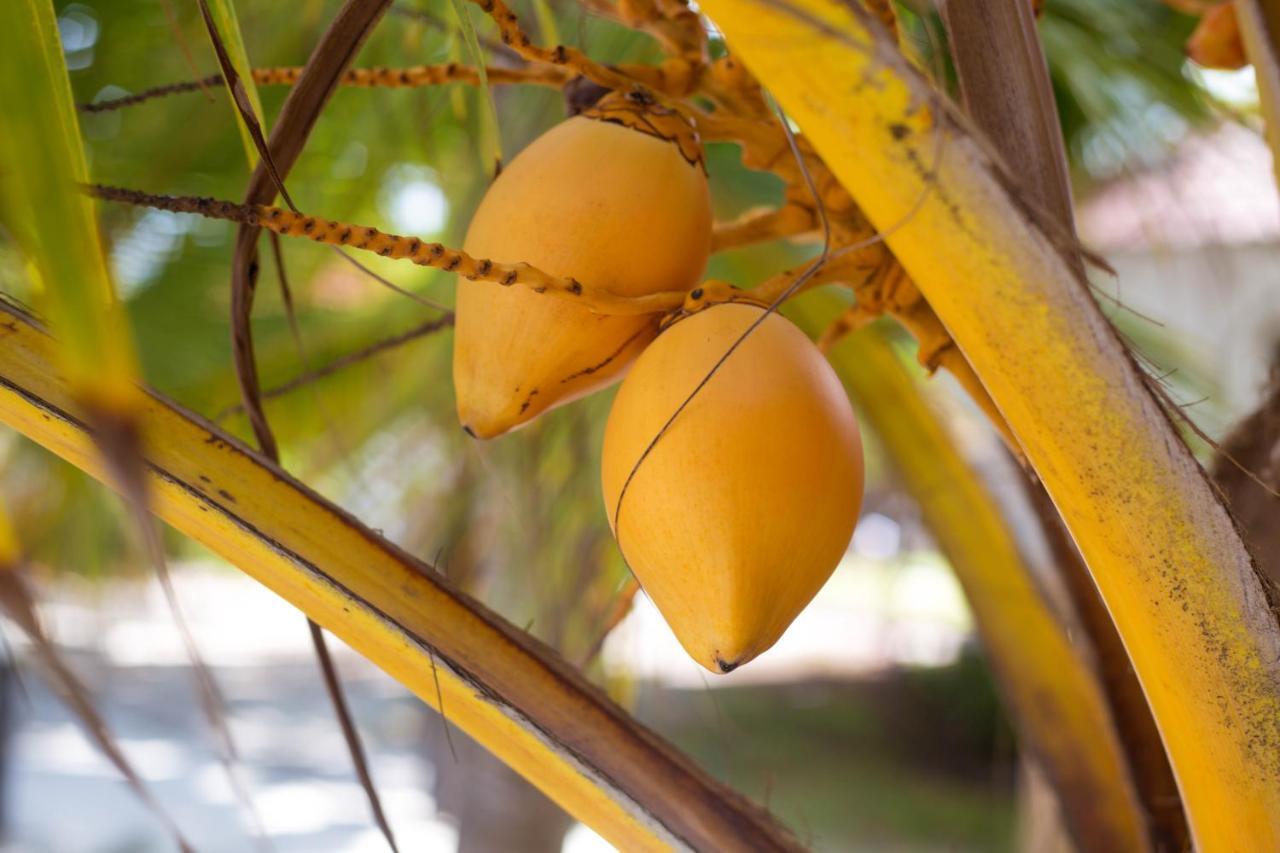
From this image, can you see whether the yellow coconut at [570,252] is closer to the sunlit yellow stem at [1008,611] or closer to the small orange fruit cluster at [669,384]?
the small orange fruit cluster at [669,384]

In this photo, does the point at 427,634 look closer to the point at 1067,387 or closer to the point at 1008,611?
the point at 1067,387

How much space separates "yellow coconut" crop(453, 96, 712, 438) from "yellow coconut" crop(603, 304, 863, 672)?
0.13ft

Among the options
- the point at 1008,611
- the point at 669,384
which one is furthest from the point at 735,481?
the point at 1008,611

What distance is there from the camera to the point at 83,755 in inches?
192

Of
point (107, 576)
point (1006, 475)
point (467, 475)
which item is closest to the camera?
point (1006, 475)

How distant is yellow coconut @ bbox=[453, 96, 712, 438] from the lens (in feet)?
1.38

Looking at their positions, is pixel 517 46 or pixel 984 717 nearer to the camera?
pixel 517 46

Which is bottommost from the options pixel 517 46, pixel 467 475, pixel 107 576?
pixel 517 46

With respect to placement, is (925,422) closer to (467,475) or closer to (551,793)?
(551,793)

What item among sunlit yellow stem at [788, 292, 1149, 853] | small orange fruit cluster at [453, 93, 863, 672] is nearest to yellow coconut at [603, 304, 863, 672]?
small orange fruit cluster at [453, 93, 863, 672]

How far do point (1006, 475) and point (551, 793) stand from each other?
1.48ft

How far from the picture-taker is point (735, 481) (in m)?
0.36

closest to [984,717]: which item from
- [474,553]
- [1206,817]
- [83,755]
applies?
[474,553]

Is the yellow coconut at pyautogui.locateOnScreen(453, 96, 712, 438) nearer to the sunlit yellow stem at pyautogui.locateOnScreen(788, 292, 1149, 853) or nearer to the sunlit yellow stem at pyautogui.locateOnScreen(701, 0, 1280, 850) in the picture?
the sunlit yellow stem at pyautogui.locateOnScreen(701, 0, 1280, 850)
